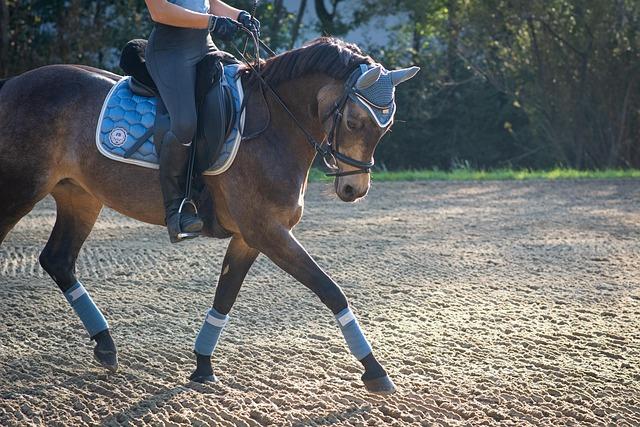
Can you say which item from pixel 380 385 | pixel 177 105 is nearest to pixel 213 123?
pixel 177 105

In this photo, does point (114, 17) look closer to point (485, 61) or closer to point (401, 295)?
point (485, 61)

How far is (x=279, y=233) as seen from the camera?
522cm

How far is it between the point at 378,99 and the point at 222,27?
1009 mm

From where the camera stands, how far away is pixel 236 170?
17.6 feet

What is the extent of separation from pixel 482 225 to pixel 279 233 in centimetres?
674

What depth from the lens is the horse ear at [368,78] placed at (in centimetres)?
493

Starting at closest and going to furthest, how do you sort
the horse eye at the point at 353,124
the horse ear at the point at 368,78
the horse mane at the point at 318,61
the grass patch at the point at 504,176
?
the horse ear at the point at 368,78 < the horse eye at the point at 353,124 < the horse mane at the point at 318,61 < the grass patch at the point at 504,176

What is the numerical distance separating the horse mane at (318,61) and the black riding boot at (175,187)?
65 centimetres

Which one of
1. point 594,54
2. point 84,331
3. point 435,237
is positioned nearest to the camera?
point 84,331

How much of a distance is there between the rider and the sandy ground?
1.00 m

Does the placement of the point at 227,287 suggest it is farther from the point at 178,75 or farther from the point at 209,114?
the point at 178,75

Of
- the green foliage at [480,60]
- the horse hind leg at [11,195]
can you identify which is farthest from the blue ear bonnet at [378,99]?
the green foliage at [480,60]

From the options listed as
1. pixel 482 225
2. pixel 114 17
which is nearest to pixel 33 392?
pixel 482 225

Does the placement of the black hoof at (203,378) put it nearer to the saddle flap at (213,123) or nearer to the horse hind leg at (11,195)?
the saddle flap at (213,123)
